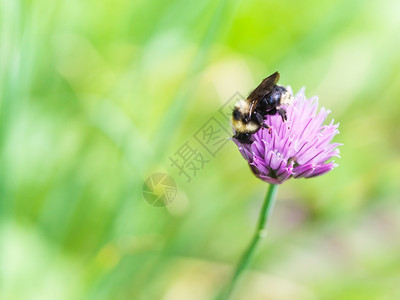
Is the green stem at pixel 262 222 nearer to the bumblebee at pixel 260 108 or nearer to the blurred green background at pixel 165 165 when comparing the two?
the bumblebee at pixel 260 108

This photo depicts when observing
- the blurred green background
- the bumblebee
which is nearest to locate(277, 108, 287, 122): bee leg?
the bumblebee

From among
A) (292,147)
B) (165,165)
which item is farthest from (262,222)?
(165,165)

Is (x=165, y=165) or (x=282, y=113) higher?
(x=165, y=165)

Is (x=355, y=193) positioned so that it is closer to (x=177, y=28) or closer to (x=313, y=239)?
(x=313, y=239)

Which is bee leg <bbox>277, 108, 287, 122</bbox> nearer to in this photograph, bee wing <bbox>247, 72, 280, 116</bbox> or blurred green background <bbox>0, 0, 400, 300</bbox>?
bee wing <bbox>247, 72, 280, 116</bbox>

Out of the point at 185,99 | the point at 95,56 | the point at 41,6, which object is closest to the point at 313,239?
the point at 185,99

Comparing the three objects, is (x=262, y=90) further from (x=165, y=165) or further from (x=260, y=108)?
(x=165, y=165)
